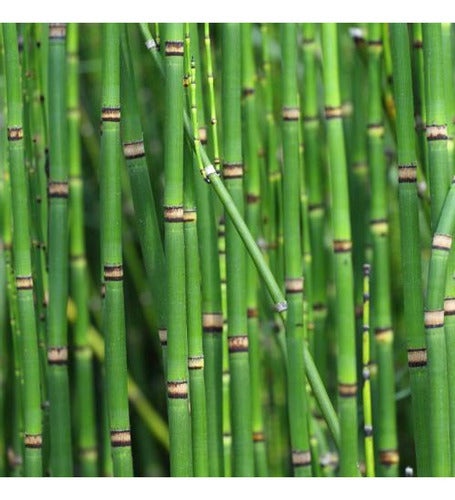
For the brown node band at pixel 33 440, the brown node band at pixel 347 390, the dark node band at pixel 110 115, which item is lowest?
the brown node band at pixel 33 440

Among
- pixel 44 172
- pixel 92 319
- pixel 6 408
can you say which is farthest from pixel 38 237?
pixel 92 319

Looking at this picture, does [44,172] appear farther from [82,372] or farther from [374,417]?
[374,417]

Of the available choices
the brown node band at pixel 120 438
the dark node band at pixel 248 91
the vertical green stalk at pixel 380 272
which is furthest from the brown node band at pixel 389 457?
the dark node band at pixel 248 91

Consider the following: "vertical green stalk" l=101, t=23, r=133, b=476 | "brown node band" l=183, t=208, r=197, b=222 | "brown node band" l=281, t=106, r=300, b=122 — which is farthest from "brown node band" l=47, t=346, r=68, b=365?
"brown node band" l=281, t=106, r=300, b=122

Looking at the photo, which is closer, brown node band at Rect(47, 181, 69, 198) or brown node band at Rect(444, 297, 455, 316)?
brown node band at Rect(444, 297, 455, 316)

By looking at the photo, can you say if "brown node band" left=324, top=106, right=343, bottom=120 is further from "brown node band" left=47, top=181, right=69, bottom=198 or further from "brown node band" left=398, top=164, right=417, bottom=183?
"brown node band" left=47, top=181, right=69, bottom=198

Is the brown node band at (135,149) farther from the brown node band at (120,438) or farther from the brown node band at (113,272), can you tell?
the brown node band at (120,438)
